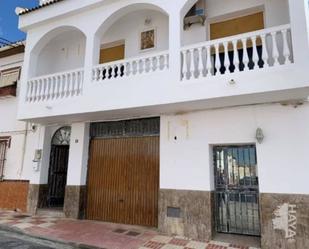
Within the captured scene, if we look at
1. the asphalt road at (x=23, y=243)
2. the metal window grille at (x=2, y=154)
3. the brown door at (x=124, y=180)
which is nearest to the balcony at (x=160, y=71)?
the brown door at (x=124, y=180)

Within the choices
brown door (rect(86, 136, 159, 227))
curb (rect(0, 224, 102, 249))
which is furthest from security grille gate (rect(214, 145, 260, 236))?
curb (rect(0, 224, 102, 249))

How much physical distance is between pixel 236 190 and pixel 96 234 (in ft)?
13.2

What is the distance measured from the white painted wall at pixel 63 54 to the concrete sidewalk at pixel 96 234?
17.6ft

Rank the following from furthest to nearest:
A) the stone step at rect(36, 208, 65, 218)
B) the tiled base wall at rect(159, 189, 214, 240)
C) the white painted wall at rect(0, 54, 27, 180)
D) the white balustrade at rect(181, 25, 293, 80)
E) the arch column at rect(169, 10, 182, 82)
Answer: the white painted wall at rect(0, 54, 27, 180) → the stone step at rect(36, 208, 65, 218) → the tiled base wall at rect(159, 189, 214, 240) → the arch column at rect(169, 10, 182, 82) → the white balustrade at rect(181, 25, 293, 80)

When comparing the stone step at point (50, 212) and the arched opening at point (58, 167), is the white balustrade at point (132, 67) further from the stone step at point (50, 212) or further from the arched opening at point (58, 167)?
the stone step at point (50, 212)

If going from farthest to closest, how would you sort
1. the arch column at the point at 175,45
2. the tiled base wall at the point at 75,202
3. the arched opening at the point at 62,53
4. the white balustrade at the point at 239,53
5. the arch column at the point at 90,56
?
the arched opening at the point at 62,53
the tiled base wall at the point at 75,202
the arch column at the point at 90,56
the arch column at the point at 175,45
the white balustrade at the point at 239,53

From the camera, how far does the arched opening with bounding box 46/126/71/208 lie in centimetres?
1017

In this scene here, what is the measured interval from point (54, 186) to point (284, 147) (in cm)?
854

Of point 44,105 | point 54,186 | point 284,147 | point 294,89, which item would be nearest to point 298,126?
point 284,147

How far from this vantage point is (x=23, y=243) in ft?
21.2

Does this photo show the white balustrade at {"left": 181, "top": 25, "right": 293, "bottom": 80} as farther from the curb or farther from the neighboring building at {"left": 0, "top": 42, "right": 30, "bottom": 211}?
the neighboring building at {"left": 0, "top": 42, "right": 30, "bottom": 211}

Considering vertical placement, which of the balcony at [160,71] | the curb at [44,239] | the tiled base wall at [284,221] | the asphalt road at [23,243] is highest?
the balcony at [160,71]

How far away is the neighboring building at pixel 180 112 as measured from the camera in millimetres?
5898

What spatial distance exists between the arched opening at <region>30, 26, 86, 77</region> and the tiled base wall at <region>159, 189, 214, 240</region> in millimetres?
6107
